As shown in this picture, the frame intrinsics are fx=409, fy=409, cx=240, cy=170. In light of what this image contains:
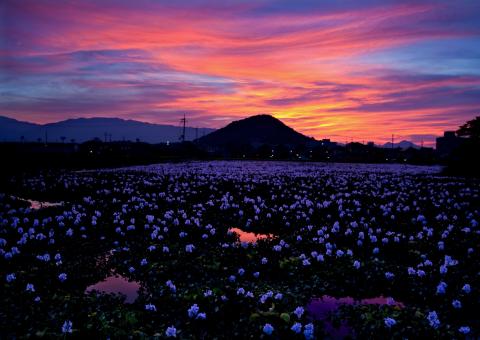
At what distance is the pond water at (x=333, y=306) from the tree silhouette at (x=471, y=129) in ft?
117

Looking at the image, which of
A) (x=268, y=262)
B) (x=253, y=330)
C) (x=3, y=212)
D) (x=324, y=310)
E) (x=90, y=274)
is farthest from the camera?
(x=3, y=212)

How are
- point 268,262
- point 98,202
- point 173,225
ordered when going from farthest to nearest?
point 98,202 → point 173,225 → point 268,262

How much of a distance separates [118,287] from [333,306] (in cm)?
444

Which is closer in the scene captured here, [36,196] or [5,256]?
[5,256]

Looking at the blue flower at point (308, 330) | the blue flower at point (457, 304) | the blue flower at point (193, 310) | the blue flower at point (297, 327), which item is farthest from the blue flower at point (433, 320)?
the blue flower at point (193, 310)

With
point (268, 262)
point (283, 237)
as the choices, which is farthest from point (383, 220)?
point (268, 262)

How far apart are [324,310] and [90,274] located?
5252 mm

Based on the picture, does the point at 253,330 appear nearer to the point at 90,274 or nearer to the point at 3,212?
the point at 90,274

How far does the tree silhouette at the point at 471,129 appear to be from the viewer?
3803cm

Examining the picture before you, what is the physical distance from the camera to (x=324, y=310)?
7527 millimetres

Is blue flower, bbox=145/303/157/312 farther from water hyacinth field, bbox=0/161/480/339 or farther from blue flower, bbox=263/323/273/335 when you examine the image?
blue flower, bbox=263/323/273/335

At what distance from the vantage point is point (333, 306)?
773 centimetres

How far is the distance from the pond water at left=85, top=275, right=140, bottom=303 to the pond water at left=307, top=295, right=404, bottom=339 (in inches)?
137

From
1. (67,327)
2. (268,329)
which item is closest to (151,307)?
(67,327)
